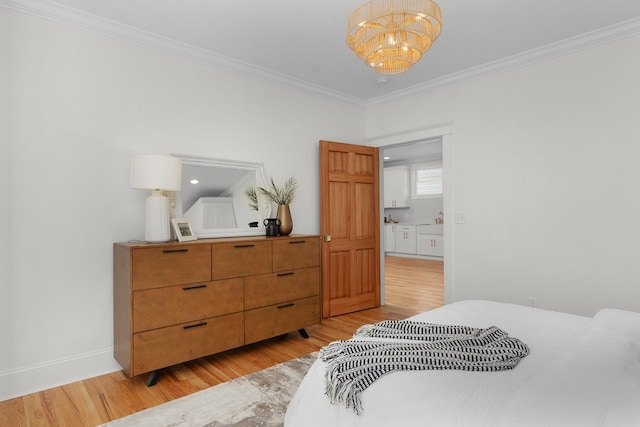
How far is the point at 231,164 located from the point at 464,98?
2.53 m

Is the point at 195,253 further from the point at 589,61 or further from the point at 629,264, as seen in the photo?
the point at 589,61

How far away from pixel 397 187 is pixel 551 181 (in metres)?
6.60

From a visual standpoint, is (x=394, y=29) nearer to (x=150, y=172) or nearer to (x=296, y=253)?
(x=150, y=172)

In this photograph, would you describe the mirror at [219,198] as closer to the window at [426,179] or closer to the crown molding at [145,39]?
the crown molding at [145,39]

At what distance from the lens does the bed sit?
99 centimetres

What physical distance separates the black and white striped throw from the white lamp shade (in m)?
1.85

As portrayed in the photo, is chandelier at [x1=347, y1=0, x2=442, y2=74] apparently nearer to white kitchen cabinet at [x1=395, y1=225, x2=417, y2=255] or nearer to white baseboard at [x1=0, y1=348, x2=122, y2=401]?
white baseboard at [x1=0, y1=348, x2=122, y2=401]

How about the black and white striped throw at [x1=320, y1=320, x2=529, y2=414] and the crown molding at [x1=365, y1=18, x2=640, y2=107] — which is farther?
the crown molding at [x1=365, y1=18, x2=640, y2=107]

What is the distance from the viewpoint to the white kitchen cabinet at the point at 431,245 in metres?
8.75

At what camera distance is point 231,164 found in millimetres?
3498

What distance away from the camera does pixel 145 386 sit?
2.53m

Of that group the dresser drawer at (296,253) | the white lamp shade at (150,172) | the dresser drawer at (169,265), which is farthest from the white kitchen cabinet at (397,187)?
the white lamp shade at (150,172)

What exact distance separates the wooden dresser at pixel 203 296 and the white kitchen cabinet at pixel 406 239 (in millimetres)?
6294

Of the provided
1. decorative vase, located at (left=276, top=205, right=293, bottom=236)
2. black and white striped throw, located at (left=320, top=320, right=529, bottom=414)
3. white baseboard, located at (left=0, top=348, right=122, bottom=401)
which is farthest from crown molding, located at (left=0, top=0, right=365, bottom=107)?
black and white striped throw, located at (left=320, top=320, right=529, bottom=414)
